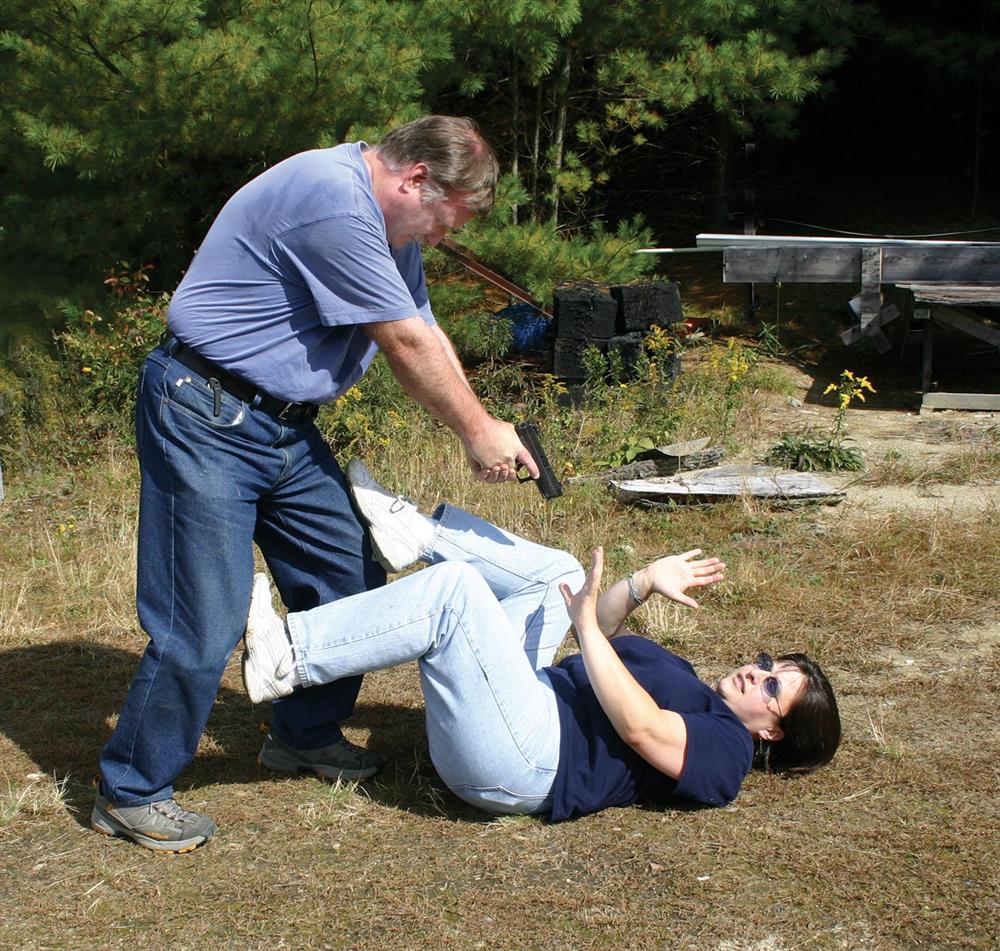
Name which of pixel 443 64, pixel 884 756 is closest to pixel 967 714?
pixel 884 756

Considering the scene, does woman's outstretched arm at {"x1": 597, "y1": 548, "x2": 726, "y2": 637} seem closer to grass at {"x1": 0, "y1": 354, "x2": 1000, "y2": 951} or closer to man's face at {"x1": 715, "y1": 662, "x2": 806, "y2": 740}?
man's face at {"x1": 715, "y1": 662, "x2": 806, "y2": 740}

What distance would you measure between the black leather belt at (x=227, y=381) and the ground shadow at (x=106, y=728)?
1.18m

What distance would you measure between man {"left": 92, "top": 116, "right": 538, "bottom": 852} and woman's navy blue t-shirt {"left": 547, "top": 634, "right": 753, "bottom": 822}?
2.38ft

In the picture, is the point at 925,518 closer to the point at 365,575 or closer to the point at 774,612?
the point at 774,612

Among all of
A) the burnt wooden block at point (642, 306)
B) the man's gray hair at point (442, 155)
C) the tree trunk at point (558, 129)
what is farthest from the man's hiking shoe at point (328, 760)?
the tree trunk at point (558, 129)

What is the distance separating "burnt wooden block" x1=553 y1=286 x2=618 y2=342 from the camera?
9219 millimetres

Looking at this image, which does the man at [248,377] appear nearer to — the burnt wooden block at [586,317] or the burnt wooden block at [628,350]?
the burnt wooden block at [628,350]

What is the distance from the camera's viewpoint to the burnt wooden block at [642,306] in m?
A: 9.27

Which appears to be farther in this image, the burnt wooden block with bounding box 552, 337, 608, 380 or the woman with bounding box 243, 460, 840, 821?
the burnt wooden block with bounding box 552, 337, 608, 380

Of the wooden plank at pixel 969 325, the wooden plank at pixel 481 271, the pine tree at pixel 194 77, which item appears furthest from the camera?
the wooden plank at pixel 969 325

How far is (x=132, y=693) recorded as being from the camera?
3.14 meters

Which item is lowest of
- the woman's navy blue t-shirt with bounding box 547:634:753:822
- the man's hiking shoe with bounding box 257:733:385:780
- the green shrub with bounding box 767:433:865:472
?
the man's hiking shoe with bounding box 257:733:385:780

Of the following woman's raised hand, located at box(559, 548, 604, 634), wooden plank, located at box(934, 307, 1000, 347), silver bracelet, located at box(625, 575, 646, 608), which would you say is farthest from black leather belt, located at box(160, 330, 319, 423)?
wooden plank, located at box(934, 307, 1000, 347)

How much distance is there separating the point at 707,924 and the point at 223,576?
1456mm
